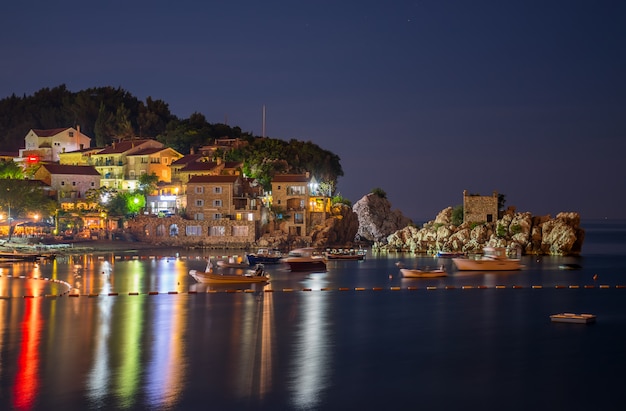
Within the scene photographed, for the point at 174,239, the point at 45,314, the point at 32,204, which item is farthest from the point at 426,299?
the point at 32,204

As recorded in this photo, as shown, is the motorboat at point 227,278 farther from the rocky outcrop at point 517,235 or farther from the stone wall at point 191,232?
the stone wall at point 191,232

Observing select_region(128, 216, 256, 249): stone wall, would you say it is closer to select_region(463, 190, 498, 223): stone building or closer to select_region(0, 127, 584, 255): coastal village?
select_region(0, 127, 584, 255): coastal village

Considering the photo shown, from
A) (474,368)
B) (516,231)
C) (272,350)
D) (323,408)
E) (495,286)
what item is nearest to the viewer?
(323,408)

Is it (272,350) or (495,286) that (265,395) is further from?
(495,286)

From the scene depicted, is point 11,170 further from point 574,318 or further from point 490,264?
point 574,318

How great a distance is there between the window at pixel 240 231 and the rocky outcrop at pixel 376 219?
56.1 ft

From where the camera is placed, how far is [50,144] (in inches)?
3725

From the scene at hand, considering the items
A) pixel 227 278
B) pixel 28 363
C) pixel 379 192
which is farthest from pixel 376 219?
pixel 28 363

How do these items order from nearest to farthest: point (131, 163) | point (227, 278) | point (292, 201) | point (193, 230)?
point (227, 278) < point (193, 230) < point (292, 201) < point (131, 163)

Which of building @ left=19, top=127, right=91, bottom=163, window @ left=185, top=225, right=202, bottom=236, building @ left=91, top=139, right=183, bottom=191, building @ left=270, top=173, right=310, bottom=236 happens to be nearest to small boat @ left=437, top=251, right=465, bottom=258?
building @ left=270, top=173, right=310, bottom=236

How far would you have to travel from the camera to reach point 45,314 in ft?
111

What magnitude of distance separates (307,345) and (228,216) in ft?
163

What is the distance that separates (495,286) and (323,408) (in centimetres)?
2794

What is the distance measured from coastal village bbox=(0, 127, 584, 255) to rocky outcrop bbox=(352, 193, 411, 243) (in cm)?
49
